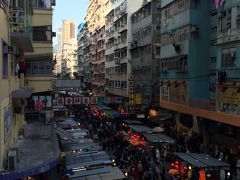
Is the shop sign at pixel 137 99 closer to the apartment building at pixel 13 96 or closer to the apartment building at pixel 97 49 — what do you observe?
the apartment building at pixel 13 96

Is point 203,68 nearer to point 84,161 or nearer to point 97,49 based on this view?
point 84,161

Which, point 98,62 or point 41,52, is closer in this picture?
point 41,52

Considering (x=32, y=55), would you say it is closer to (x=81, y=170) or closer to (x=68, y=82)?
(x=81, y=170)

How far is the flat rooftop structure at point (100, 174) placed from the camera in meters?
17.1

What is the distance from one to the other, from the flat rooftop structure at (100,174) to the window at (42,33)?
1863cm

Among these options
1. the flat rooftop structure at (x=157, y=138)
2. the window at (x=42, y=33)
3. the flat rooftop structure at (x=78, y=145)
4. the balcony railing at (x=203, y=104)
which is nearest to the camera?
the flat rooftop structure at (x=78, y=145)

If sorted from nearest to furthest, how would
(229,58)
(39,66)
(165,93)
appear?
(229,58) < (39,66) < (165,93)

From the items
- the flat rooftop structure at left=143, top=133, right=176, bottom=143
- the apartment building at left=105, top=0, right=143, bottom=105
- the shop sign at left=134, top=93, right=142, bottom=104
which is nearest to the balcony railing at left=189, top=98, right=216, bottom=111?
the flat rooftop structure at left=143, top=133, right=176, bottom=143

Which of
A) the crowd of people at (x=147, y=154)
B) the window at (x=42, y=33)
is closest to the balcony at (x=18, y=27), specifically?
the crowd of people at (x=147, y=154)

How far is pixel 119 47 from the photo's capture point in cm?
6900

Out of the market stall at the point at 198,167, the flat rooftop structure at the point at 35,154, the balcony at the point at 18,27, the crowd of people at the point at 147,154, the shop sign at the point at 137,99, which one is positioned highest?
the balcony at the point at 18,27

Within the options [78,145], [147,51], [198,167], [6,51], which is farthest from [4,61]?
[147,51]

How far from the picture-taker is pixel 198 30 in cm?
3594

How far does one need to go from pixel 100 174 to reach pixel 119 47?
5237 cm
